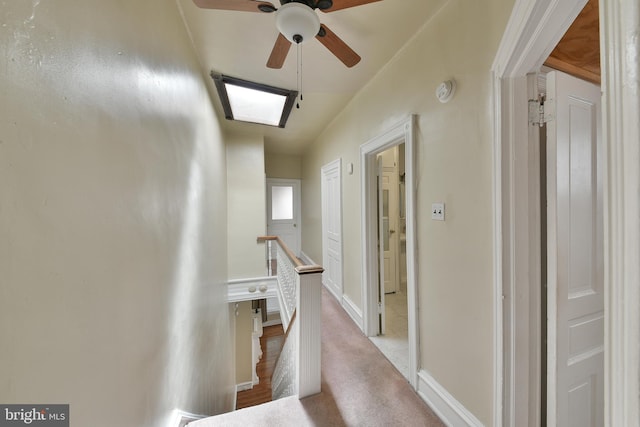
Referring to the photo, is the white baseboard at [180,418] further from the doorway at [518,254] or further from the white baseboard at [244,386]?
the white baseboard at [244,386]

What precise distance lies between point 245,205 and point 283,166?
1.73m

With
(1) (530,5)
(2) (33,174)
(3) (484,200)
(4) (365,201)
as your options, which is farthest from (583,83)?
(2) (33,174)

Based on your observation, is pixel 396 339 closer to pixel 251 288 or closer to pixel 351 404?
pixel 351 404

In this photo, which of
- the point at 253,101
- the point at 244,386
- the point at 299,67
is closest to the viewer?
the point at 299,67

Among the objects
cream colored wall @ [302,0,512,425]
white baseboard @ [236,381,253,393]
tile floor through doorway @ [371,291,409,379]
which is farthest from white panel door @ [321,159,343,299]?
white baseboard @ [236,381,253,393]

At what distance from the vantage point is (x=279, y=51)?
1.46 metres

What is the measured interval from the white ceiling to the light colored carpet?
2.59 metres

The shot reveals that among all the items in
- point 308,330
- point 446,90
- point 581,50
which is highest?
point 581,50

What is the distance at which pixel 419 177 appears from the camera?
5.41ft

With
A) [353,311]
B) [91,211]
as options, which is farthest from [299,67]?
[353,311]

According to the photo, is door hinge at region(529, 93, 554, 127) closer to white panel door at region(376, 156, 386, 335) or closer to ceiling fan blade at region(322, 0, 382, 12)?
ceiling fan blade at region(322, 0, 382, 12)

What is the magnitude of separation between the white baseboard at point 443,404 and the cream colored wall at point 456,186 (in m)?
0.04

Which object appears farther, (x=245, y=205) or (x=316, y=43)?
(x=245, y=205)

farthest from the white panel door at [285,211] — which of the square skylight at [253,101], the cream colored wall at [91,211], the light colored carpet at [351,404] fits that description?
the cream colored wall at [91,211]
